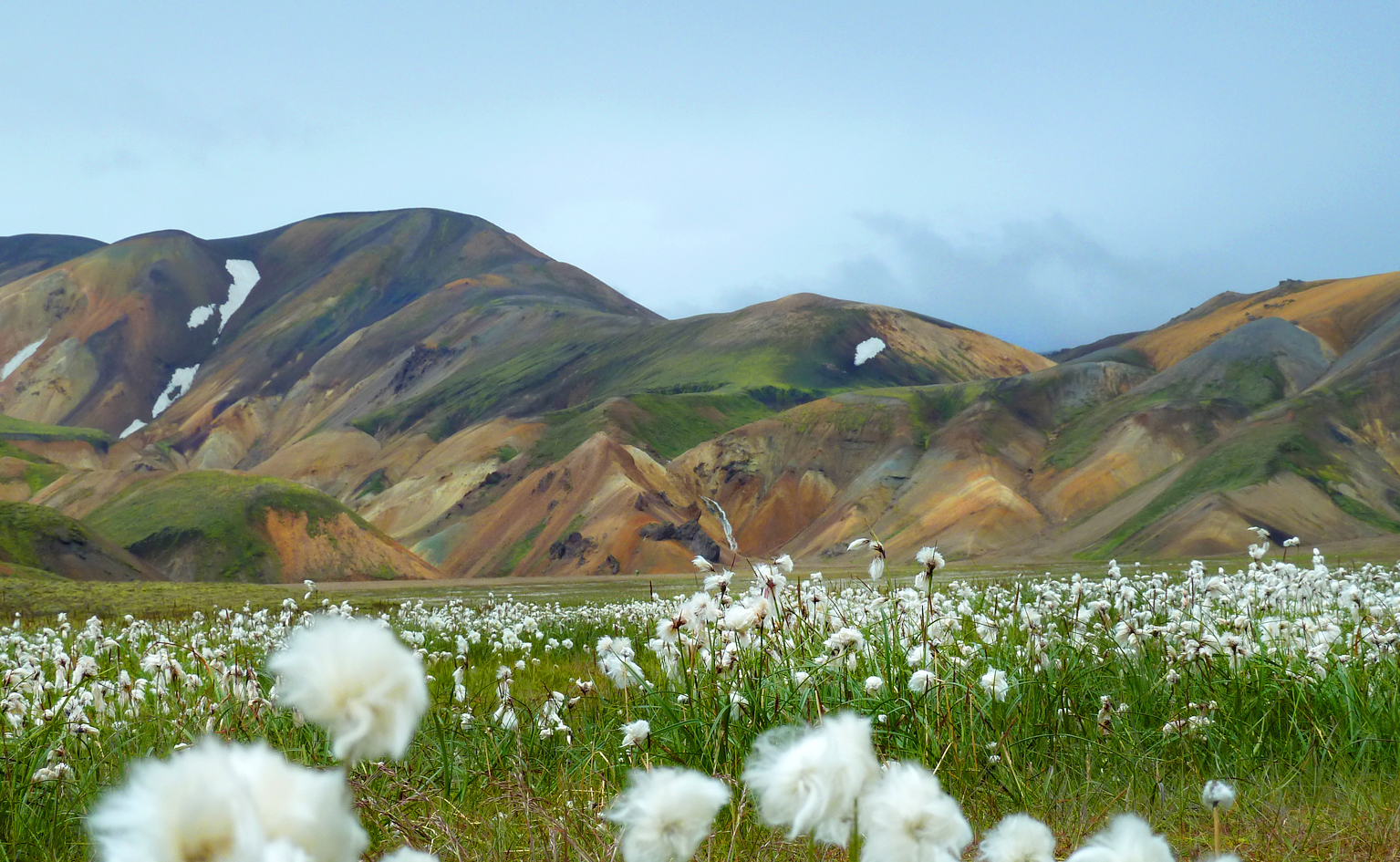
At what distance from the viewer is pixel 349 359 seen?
179375mm

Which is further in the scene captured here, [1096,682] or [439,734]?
[1096,682]

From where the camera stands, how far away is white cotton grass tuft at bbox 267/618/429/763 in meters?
1.36

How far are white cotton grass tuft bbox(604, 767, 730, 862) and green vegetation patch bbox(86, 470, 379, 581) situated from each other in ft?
217

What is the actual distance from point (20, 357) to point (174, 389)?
25288 millimetres

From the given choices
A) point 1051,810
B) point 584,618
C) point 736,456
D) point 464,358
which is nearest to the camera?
point 1051,810

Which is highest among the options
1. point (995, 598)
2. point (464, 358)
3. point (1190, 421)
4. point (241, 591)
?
point (464, 358)

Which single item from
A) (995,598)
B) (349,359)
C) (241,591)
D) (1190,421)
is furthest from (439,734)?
(349,359)

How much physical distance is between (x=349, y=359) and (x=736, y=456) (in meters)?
106

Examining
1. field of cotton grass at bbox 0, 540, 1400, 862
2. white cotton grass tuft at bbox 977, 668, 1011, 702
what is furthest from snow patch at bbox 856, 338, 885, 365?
white cotton grass tuft at bbox 977, 668, 1011, 702

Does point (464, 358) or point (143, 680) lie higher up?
point (464, 358)

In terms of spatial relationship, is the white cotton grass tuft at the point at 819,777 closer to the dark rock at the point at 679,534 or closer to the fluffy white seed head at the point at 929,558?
the fluffy white seed head at the point at 929,558

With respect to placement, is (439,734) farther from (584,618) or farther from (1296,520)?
(1296,520)

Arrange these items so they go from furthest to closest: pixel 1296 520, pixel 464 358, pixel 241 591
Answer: pixel 464 358, pixel 1296 520, pixel 241 591

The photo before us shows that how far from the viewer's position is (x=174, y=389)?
196 metres
